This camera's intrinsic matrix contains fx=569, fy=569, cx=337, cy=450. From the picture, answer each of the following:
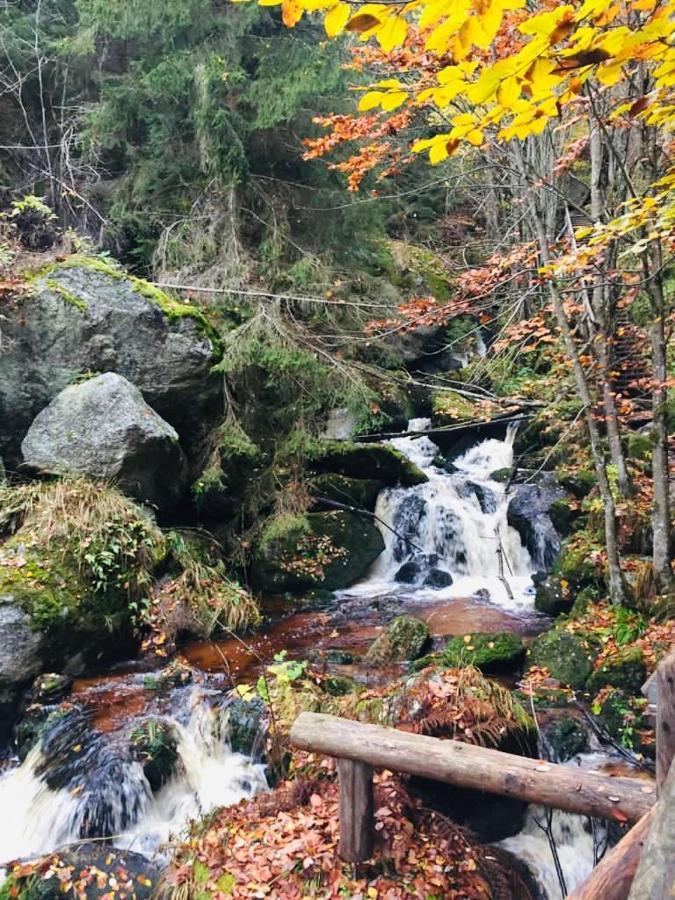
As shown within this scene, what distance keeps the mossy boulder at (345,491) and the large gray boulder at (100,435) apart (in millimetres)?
2988

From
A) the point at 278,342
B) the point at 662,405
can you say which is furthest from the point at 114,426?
the point at 662,405

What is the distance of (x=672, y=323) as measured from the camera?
5965 mm

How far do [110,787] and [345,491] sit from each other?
19.8ft

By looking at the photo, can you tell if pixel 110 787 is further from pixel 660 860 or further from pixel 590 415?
pixel 590 415

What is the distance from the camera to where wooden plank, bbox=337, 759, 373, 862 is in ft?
10.9

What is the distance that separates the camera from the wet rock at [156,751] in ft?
15.0

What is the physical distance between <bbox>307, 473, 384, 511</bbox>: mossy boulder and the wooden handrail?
6.20 metres

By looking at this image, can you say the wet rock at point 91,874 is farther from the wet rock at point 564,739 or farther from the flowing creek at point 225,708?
the wet rock at point 564,739

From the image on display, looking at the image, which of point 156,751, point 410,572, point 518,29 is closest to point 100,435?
point 156,751

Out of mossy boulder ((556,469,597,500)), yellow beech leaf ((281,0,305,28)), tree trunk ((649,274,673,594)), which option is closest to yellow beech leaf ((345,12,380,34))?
yellow beech leaf ((281,0,305,28))

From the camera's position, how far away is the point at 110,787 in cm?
441

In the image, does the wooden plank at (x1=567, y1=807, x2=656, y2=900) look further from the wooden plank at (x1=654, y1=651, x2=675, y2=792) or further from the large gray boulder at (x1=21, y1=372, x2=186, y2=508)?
the large gray boulder at (x1=21, y1=372, x2=186, y2=508)

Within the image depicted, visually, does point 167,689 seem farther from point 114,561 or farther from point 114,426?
point 114,426

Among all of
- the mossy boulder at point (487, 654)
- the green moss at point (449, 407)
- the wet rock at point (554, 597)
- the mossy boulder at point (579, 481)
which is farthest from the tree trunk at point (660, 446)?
the green moss at point (449, 407)
